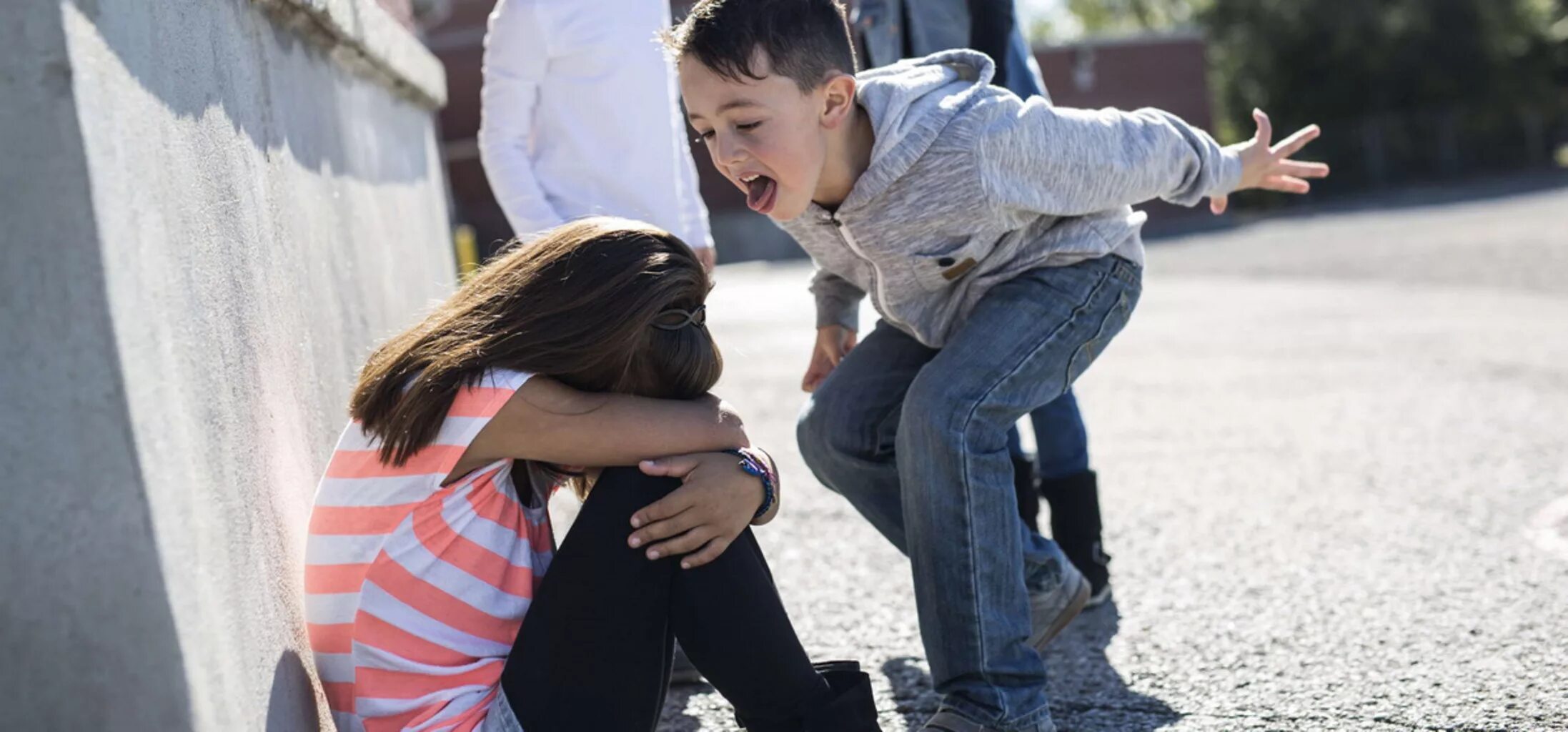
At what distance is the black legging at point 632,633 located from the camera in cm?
229

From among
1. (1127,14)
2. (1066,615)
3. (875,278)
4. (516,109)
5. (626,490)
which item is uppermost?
(1127,14)

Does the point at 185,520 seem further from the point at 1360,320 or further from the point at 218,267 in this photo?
the point at 1360,320

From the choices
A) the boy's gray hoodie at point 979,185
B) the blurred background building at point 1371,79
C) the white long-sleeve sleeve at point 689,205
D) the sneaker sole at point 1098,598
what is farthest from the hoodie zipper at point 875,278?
the blurred background building at point 1371,79

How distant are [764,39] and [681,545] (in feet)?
3.22

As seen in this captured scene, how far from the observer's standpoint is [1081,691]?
10.7ft

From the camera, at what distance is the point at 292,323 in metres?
2.67

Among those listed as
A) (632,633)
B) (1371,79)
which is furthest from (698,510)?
(1371,79)

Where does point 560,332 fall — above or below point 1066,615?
above

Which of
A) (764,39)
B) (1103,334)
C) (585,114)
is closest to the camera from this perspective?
(764,39)

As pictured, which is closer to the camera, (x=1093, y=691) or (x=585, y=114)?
(x=1093, y=691)

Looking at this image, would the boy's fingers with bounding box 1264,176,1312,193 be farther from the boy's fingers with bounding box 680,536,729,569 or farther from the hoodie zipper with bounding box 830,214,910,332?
the boy's fingers with bounding box 680,536,729,569

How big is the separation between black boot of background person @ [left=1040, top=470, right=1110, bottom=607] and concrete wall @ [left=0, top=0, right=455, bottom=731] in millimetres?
2034

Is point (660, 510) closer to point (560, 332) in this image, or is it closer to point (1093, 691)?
point (560, 332)

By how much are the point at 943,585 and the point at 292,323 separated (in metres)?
1.20
